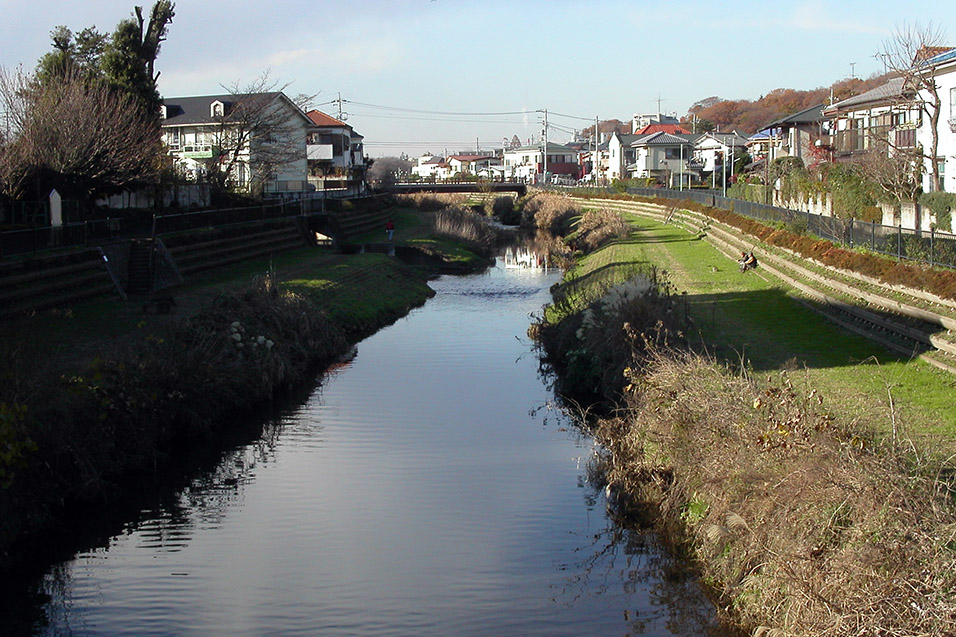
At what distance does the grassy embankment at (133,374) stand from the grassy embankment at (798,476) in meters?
7.95

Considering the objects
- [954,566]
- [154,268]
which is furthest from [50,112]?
[954,566]

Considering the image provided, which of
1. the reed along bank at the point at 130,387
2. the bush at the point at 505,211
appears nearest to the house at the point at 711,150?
the bush at the point at 505,211

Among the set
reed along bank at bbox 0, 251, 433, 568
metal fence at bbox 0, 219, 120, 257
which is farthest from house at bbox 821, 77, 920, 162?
metal fence at bbox 0, 219, 120, 257

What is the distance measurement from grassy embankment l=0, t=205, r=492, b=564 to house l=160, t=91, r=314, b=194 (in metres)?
29.4

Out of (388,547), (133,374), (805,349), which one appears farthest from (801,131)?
(388,547)

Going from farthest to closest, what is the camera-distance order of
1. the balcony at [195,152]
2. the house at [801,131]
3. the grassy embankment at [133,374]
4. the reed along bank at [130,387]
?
the balcony at [195,152]
the house at [801,131]
the grassy embankment at [133,374]
the reed along bank at [130,387]

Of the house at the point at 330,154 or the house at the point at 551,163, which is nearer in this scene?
the house at the point at 330,154

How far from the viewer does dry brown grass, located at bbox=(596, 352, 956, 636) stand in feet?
27.0

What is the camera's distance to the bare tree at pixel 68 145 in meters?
36.2

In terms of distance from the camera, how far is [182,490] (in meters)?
16.8

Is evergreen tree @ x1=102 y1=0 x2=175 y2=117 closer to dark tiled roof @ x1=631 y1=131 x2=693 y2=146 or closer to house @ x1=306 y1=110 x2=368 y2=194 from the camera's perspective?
house @ x1=306 y1=110 x2=368 y2=194

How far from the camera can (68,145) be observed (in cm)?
3825

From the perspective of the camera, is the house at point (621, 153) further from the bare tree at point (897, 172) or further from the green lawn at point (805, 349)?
the green lawn at point (805, 349)

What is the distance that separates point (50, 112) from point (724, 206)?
35.6m
